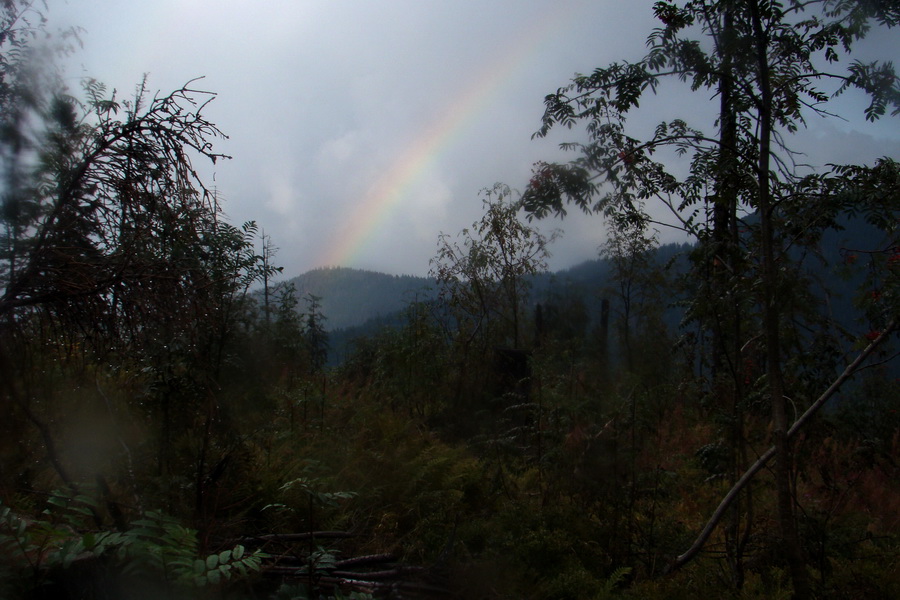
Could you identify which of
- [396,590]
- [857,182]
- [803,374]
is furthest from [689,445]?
[396,590]

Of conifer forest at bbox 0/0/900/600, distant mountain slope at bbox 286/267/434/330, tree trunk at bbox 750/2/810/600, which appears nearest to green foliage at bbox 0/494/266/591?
conifer forest at bbox 0/0/900/600

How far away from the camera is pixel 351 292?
38031mm

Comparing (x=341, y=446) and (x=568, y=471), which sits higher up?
(x=341, y=446)

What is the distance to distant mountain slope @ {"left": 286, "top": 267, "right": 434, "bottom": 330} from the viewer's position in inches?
891

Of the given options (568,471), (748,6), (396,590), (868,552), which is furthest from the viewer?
(568,471)

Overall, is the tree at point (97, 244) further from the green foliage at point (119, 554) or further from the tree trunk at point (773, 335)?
the tree trunk at point (773, 335)

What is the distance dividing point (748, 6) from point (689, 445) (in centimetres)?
580

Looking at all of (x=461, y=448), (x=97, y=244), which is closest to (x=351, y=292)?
(x=461, y=448)

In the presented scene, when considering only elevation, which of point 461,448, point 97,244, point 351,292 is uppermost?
point 351,292

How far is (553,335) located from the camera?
15.0m

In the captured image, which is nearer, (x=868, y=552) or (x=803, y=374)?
(x=803, y=374)

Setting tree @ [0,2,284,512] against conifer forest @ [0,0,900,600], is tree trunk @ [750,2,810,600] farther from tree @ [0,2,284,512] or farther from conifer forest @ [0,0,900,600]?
tree @ [0,2,284,512]

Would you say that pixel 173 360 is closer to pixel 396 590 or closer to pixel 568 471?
pixel 396 590

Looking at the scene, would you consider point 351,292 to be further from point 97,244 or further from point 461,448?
point 97,244
